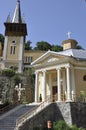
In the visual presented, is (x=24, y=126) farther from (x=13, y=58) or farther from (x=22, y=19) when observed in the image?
(x=22, y=19)

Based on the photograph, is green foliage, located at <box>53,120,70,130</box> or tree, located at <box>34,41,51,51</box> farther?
tree, located at <box>34,41,51,51</box>

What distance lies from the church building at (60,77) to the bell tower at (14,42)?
1662 cm

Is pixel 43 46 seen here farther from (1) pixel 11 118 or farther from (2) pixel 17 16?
(1) pixel 11 118

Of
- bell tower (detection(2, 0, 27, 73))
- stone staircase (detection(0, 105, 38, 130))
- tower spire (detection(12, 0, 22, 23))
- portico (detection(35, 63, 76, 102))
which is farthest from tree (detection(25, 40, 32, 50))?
stone staircase (detection(0, 105, 38, 130))

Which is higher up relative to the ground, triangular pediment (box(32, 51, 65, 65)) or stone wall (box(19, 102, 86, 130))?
triangular pediment (box(32, 51, 65, 65))

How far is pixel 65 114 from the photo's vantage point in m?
18.5

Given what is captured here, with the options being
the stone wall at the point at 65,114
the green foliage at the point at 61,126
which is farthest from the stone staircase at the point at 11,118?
the green foliage at the point at 61,126

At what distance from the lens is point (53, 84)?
26.2 metres

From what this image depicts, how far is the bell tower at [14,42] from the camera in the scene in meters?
43.2

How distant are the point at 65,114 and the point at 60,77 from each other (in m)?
6.55

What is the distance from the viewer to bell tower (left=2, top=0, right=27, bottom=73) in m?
43.2

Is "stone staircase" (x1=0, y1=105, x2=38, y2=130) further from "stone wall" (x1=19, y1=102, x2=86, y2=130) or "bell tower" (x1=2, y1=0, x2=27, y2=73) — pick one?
"bell tower" (x1=2, y1=0, x2=27, y2=73)

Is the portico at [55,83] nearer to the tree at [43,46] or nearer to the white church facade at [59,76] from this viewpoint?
the white church facade at [59,76]

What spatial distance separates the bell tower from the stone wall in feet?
78.6
